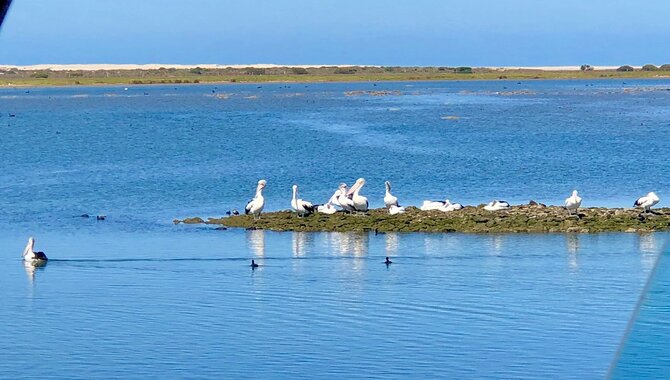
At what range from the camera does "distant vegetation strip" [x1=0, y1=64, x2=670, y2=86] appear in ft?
472

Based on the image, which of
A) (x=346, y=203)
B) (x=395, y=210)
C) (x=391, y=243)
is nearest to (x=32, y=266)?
(x=391, y=243)

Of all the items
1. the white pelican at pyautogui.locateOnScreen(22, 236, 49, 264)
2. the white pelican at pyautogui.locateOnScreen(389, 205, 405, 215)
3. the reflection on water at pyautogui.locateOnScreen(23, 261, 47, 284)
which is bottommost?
the reflection on water at pyautogui.locateOnScreen(23, 261, 47, 284)

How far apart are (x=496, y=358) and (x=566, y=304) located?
260 cm

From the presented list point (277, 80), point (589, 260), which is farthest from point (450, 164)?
point (277, 80)

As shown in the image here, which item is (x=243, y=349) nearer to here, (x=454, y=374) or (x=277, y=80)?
(x=454, y=374)

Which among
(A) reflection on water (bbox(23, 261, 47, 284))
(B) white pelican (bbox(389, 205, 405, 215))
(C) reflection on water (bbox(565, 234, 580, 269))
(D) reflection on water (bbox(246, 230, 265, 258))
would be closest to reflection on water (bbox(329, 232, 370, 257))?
(D) reflection on water (bbox(246, 230, 265, 258))

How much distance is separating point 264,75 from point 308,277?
142743 millimetres

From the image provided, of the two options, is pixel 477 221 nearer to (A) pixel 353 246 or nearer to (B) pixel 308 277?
(A) pixel 353 246

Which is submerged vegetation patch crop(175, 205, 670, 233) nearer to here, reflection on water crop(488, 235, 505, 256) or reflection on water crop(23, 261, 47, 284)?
reflection on water crop(488, 235, 505, 256)

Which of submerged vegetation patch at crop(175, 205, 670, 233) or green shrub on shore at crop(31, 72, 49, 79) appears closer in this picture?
submerged vegetation patch at crop(175, 205, 670, 233)

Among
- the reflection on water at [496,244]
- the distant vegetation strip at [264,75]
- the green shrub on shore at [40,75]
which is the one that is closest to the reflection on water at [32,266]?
the reflection on water at [496,244]

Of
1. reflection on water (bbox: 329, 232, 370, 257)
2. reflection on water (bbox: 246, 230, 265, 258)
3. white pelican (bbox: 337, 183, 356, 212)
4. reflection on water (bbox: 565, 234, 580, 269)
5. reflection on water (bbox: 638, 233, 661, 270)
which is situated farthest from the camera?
white pelican (bbox: 337, 183, 356, 212)

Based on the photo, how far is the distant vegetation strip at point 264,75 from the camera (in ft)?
472

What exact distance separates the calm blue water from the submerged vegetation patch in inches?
20.9
